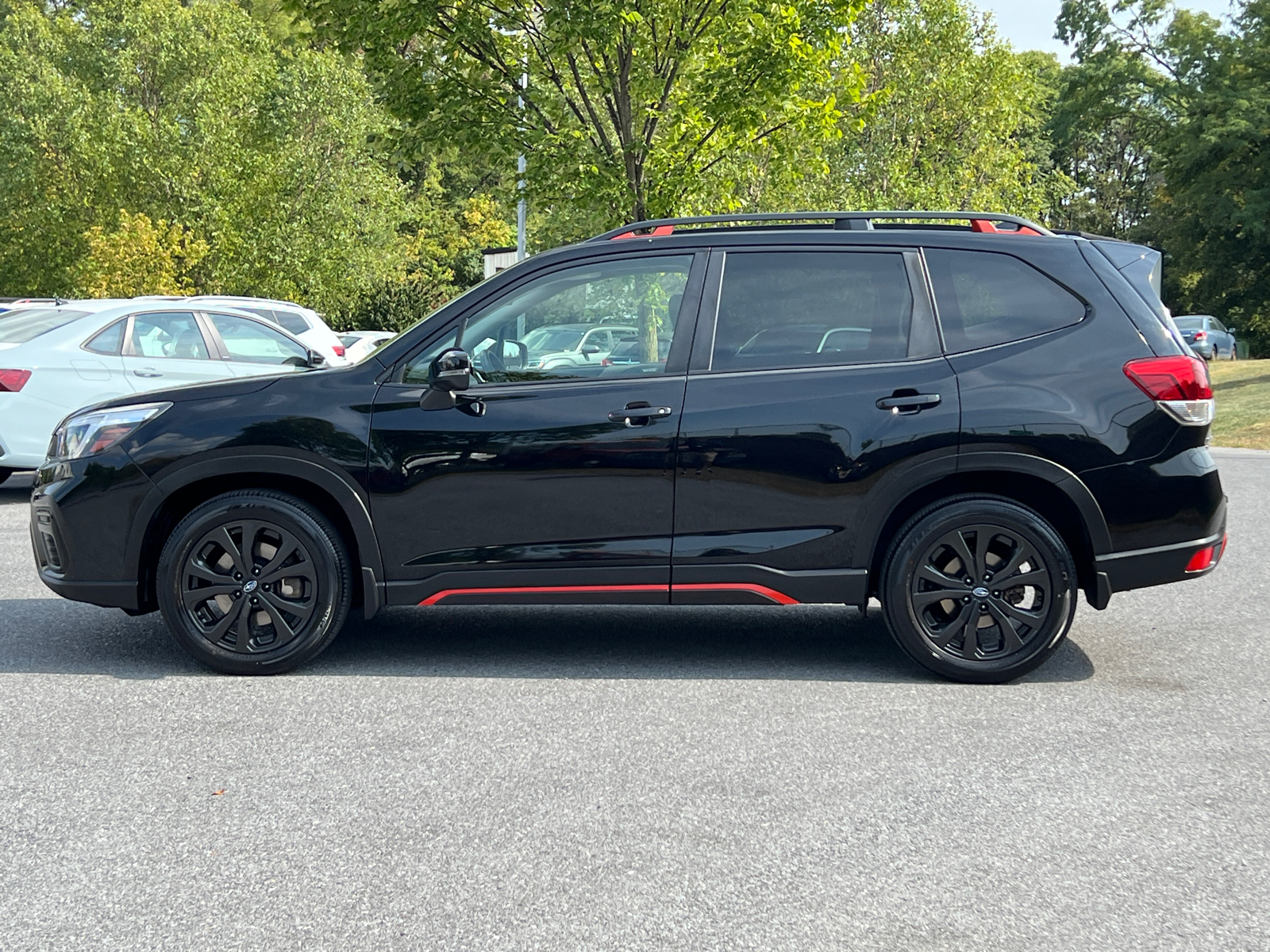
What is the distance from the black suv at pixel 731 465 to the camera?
5.74 meters

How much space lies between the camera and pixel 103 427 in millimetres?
5957

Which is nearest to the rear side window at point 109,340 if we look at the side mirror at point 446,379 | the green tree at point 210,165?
the side mirror at point 446,379

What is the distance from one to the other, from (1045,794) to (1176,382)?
2101mm

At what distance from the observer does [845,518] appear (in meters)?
5.77

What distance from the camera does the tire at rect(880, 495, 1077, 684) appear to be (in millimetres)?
5742

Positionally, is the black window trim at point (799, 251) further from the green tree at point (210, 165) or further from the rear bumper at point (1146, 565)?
the green tree at point (210, 165)

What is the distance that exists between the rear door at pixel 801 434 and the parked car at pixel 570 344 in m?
0.39

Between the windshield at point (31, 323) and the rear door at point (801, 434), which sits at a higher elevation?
the windshield at point (31, 323)

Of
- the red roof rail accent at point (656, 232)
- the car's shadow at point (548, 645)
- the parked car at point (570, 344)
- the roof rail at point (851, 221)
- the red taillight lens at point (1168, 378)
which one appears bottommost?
the car's shadow at point (548, 645)

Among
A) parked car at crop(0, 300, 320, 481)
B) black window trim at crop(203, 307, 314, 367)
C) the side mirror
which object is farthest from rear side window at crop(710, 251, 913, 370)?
black window trim at crop(203, 307, 314, 367)

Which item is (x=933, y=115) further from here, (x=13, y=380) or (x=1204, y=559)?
(x=1204, y=559)

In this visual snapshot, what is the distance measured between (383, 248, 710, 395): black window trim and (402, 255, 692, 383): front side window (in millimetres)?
17

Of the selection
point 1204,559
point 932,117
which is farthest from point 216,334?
point 932,117

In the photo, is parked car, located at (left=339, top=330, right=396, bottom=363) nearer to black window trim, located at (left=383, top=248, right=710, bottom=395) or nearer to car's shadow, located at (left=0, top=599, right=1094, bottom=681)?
car's shadow, located at (left=0, top=599, right=1094, bottom=681)
